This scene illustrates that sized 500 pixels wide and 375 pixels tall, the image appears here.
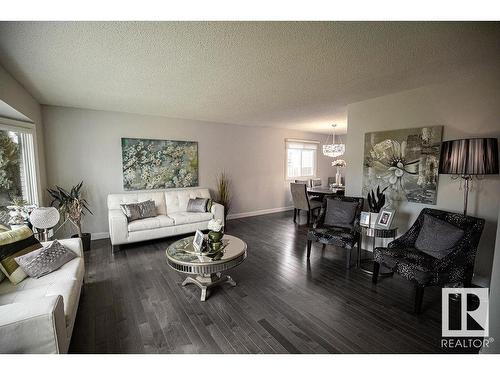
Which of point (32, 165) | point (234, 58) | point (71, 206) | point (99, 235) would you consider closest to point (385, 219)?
point (234, 58)

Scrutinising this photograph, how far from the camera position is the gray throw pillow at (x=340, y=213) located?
3.44 metres

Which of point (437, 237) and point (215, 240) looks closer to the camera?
point (437, 237)

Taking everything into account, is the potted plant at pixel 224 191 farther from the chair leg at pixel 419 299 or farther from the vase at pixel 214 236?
the chair leg at pixel 419 299

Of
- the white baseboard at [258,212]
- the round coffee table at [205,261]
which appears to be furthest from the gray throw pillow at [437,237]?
the white baseboard at [258,212]

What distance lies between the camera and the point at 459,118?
8.86 feet

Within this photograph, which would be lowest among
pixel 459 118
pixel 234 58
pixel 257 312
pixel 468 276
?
pixel 257 312

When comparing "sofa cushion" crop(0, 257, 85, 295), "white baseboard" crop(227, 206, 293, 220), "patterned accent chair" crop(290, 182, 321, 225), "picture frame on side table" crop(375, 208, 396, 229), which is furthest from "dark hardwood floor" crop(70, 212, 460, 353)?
"white baseboard" crop(227, 206, 293, 220)

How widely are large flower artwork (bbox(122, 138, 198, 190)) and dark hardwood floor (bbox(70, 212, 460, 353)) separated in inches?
71.1

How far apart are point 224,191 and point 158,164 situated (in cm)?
161

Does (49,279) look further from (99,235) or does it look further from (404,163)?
(404,163)

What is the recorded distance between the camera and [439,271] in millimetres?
2145

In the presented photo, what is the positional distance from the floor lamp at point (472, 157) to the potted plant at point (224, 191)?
407cm
